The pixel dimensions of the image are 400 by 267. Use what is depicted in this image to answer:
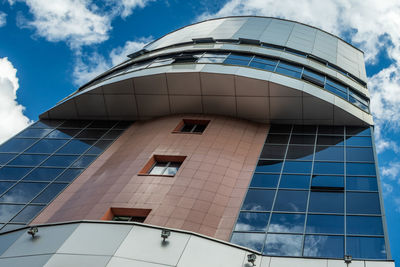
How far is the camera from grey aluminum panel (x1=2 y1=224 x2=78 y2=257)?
1492cm

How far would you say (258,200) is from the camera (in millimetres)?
21094

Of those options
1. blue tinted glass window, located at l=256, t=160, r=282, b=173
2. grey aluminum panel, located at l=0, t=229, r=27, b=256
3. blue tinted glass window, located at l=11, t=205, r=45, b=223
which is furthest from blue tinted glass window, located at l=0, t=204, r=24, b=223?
blue tinted glass window, located at l=256, t=160, r=282, b=173

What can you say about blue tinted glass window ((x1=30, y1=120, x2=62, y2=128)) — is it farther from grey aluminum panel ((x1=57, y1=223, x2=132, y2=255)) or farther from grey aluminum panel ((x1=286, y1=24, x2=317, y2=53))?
grey aluminum panel ((x1=286, y1=24, x2=317, y2=53))

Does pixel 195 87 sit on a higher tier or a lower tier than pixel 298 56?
lower

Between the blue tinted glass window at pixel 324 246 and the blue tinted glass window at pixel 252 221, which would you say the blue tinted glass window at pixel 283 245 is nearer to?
the blue tinted glass window at pixel 324 246

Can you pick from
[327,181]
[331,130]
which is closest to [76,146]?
[327,181]

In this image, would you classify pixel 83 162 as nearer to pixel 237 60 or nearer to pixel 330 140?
pixel 237 60

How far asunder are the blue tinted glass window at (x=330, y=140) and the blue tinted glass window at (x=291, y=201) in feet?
18.4

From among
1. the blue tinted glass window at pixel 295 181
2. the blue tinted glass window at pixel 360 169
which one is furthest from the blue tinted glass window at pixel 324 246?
the blue tinted glass window at pixel 360 169

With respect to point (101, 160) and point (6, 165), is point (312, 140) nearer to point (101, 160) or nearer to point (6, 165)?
point (101, 160)

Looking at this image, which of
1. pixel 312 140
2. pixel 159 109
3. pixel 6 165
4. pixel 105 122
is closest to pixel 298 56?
pixel 312 140

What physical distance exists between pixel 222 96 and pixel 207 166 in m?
6.83

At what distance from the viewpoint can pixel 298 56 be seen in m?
33.5

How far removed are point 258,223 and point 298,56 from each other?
17.8 m
